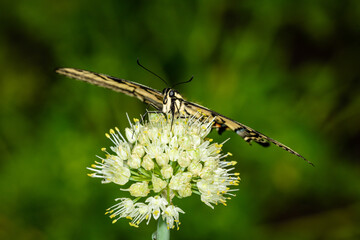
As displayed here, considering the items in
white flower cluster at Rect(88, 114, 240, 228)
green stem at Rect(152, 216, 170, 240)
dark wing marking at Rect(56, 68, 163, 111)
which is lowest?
green stem at Rect(152, 216, 170, 240)

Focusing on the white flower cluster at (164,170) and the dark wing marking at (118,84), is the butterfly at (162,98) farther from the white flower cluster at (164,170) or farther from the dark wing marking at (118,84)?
the white flower cluster at (164,170)

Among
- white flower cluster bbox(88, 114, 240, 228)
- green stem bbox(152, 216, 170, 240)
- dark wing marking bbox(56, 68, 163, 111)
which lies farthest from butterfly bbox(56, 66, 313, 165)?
green stem bbox(152, 216, 170, 240)

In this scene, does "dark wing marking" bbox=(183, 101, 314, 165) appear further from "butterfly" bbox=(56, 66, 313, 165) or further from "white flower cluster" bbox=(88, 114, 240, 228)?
"white flower cluster" bbox=(88, 114, 240, 228)

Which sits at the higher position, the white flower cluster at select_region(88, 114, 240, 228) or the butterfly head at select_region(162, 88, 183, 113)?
the butterfly head at select_region(162, 88, 183, 113)

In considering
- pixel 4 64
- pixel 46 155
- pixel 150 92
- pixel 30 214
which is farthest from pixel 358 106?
pixel 4 64

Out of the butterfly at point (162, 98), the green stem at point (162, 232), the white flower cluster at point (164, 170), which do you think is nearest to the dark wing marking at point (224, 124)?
the butterfly at point (162, 98)

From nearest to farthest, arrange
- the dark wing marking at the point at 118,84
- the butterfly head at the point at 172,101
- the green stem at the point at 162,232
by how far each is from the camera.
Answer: the green stem at the point at 162,232 → the dark wing marking at the point at 118,84 → the butterfly head at the point at 172,101
